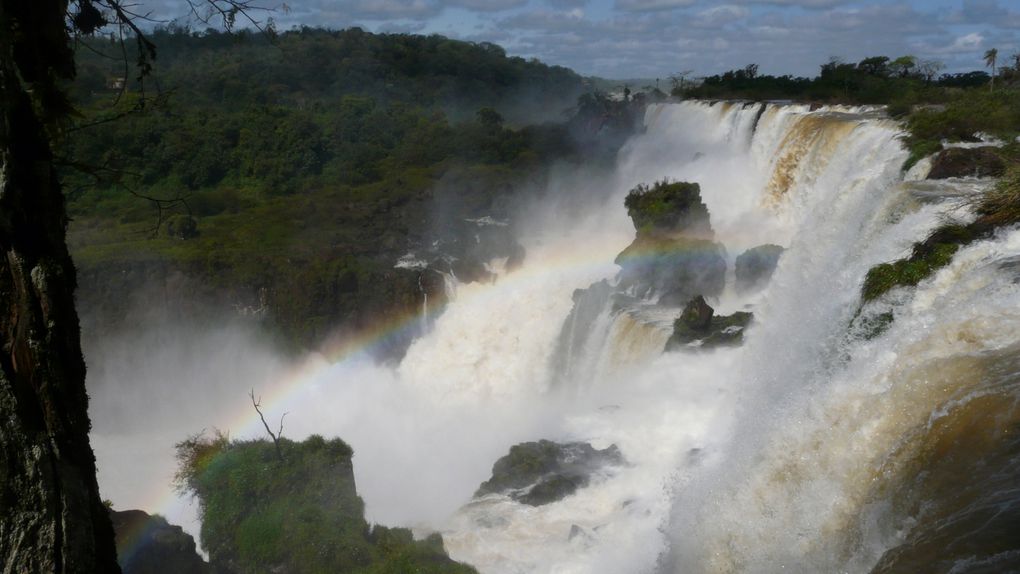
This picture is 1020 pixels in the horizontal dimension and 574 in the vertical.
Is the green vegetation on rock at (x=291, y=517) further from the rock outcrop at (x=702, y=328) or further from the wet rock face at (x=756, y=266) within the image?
the wet rock face at (x=756, y=266)

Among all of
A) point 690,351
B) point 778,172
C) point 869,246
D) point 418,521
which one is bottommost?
point 418,521

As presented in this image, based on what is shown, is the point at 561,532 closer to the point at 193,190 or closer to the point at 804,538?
the point at 804,538

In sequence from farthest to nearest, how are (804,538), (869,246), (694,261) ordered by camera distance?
(694,261)
(869,246)
(804,538)

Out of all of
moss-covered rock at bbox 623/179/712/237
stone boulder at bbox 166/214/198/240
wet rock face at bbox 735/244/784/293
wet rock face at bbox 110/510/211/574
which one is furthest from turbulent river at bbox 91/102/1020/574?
stone boulder at bbox 166/214/198/240

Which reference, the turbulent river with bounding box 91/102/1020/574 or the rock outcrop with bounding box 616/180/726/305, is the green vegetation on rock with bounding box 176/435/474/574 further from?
the rock outcrop with bounding box 616/180/726/305

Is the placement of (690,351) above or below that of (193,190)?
below

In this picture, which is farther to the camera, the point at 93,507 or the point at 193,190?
the point at 193,190

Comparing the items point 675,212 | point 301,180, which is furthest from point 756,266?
point 301,180

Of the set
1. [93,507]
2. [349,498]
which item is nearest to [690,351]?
[349,498]
